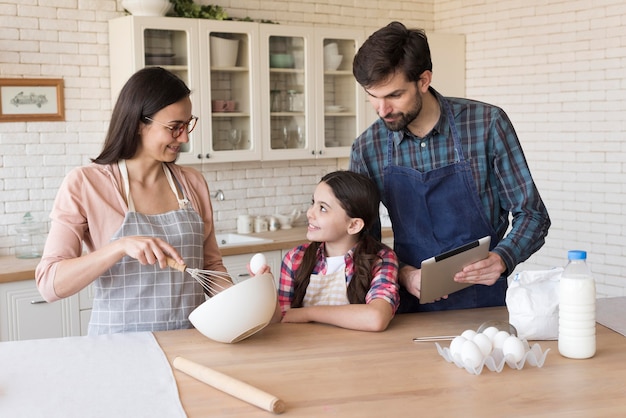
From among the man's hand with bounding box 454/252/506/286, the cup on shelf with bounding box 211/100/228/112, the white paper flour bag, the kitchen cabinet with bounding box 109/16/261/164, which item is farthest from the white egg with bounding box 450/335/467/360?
the cup on shelf with bounding box 211/100/228/112

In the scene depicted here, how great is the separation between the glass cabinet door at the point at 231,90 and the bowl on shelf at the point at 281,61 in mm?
160

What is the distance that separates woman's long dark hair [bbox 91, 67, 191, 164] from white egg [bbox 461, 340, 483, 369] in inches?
48.5

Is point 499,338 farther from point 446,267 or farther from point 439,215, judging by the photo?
point 439,215

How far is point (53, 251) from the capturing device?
2506 mm

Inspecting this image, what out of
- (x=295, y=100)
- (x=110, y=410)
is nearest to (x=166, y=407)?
(x=110, y=410)

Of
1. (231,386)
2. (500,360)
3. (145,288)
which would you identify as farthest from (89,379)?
(500,360)

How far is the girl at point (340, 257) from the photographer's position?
281 cm

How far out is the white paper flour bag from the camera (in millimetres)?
2406

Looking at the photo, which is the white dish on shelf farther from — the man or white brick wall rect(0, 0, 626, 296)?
the man

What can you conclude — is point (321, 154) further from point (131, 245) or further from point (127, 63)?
point (131, 245)

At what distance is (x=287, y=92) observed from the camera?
221 inches

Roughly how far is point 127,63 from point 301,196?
5.73 feet

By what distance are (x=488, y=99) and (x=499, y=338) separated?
419 cm

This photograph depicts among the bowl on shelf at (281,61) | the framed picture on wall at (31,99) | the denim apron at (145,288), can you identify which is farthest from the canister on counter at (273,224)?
the denim apron at (145,288)
